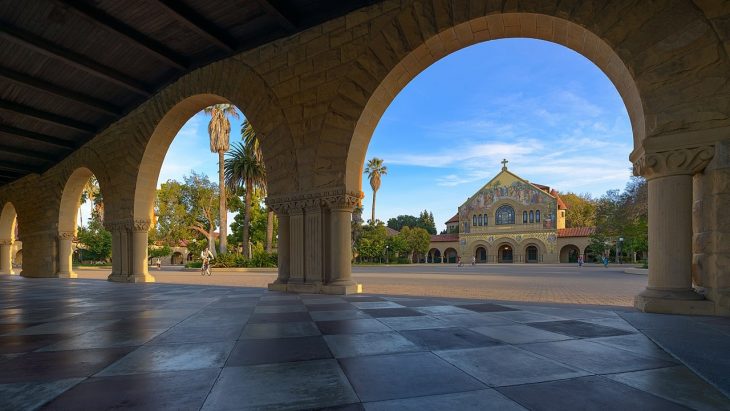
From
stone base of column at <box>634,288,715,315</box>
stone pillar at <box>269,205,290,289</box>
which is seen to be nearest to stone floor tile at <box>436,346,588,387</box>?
stone base of column at <box>634,288,715,315</box>

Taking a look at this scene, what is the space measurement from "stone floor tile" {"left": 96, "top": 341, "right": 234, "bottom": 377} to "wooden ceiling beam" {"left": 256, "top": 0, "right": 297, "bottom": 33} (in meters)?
5.79

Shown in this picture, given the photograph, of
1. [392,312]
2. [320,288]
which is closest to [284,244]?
[320,288]

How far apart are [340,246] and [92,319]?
13.4 ft

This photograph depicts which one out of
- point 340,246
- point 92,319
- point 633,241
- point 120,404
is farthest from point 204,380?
point 633,241

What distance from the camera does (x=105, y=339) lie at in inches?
145

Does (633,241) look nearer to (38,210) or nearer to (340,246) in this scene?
(340,246)

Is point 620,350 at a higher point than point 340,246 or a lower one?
lower

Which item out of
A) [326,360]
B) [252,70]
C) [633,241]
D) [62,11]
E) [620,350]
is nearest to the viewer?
[326,360]

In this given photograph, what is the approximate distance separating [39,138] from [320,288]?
11646 millimetres

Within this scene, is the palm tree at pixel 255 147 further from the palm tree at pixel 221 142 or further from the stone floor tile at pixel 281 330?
the stone floor tile at pixel 281 330

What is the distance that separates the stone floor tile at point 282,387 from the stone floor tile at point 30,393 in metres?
0.92

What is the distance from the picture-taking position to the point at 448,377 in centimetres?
245

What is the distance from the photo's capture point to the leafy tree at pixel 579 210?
180 ft

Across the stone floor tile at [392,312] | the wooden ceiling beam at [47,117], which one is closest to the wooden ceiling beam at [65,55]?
the wooden ceiling beam at [47,117]
